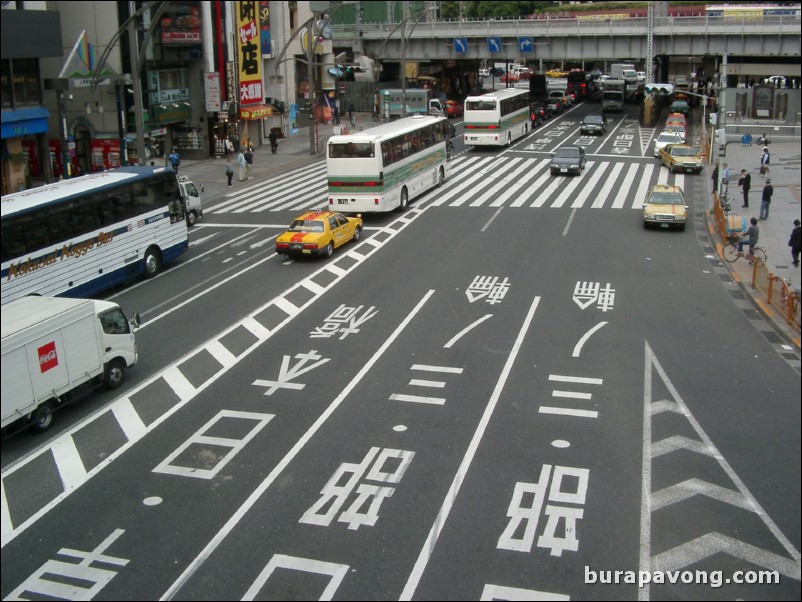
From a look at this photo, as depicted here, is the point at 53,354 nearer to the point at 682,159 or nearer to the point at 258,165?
the point at 258,165

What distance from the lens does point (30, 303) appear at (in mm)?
17094

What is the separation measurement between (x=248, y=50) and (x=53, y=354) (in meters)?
43.2

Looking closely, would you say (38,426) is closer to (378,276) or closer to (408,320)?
(408,320)

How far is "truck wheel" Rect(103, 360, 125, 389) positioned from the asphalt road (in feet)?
1.50

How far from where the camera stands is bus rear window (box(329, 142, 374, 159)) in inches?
1348

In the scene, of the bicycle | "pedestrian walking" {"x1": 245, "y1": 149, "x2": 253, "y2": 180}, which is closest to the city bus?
the bicycle

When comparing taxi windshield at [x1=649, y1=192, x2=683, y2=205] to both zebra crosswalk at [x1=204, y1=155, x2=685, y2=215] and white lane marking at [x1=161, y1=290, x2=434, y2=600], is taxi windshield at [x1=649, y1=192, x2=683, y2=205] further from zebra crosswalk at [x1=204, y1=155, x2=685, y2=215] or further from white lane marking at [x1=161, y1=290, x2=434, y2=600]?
white lane marking at [x1=161, y1=290, x2=434, y2=600]

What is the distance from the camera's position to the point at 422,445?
15.3 meters

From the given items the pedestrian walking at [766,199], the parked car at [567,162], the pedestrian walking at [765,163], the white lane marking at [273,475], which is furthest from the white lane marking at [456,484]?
the parked car at [567,162]

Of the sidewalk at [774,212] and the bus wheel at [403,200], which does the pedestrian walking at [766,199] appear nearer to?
the sidewalk at [774,212]

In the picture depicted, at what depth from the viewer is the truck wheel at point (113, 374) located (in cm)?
1830

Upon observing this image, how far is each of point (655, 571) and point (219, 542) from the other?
597 centimetres

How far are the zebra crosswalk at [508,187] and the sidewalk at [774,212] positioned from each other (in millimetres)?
3838

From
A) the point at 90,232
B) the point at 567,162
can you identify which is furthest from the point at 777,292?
the point at 567,162
